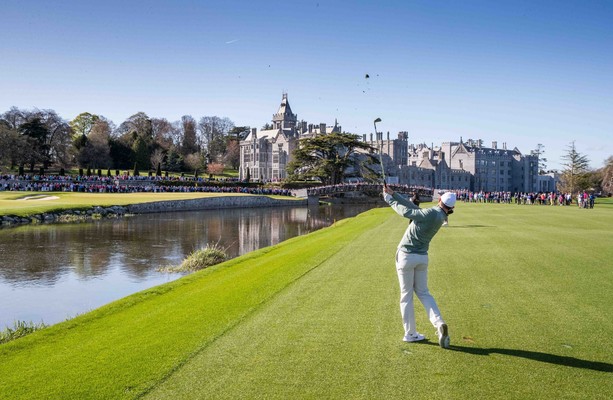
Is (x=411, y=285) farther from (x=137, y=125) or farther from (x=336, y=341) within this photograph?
(x=137, y=125)

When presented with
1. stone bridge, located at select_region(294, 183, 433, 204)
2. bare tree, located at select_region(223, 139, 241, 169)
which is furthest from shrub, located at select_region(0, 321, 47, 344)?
bare tree, located at select_region(223, 139, 241, 169)

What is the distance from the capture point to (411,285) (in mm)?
6914

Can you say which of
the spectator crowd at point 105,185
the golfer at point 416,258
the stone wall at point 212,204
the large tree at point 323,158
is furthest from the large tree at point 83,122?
the golfer at point 416,258

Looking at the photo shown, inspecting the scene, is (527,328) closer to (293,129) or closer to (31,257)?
(31,257)

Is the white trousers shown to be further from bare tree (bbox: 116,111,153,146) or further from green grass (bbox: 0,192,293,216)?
bare tree (bbox: 116,111,153,146)

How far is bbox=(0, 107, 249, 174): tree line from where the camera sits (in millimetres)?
77625

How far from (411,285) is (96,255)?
687 inches

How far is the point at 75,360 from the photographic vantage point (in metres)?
6.88

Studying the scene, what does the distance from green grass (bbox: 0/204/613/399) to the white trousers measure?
0.38 metres

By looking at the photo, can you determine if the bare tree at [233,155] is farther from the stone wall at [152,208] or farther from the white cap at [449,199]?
the white cap at [449,199]

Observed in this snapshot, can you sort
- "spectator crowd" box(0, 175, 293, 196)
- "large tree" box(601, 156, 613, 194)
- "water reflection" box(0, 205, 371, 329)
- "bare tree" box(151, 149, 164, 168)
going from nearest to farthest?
"water reflection" box(0, 205, 371, 329), "spectator crowd" box(0, 175, 293, 196), "large tree" box(601, 156, 613, 194), "bare tree" box(151, 149, 164, 168)

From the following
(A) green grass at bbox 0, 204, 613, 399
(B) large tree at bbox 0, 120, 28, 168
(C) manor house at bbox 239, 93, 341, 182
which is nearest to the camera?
(A) green grass at bbox 0, 204, 613, 399

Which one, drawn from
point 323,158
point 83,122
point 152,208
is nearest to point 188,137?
point 83,122

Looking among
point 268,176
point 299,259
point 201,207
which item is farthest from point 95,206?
point 268,176
